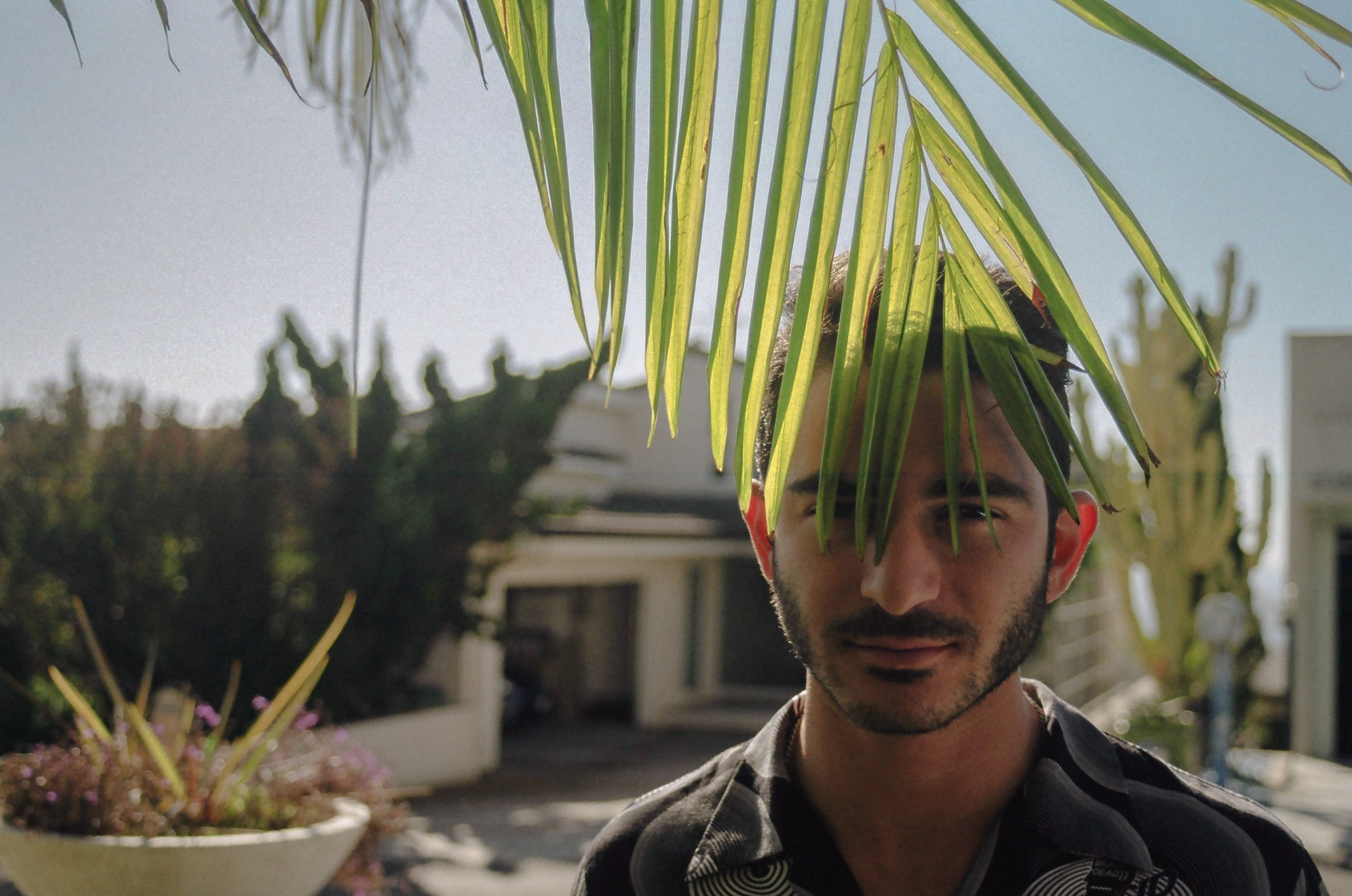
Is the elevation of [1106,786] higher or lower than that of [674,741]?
higher

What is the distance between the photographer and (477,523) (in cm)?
1209

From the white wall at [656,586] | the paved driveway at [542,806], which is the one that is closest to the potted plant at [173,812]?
the paved driveway at [542,806]

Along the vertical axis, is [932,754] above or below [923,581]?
below

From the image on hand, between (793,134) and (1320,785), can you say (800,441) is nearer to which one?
(793,134)

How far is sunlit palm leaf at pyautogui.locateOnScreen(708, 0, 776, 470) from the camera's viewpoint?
58cm

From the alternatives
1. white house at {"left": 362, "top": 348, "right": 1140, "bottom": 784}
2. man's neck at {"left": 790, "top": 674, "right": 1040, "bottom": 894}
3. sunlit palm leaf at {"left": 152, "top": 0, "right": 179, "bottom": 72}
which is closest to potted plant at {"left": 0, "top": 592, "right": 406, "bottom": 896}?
man's neck at {"left": 790, "top": 674, "right": 1040, "bottom": 894}

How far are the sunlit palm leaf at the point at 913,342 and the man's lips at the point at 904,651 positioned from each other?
328mm

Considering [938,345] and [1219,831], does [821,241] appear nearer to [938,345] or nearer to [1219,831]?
[938,345]

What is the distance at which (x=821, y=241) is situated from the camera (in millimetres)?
601

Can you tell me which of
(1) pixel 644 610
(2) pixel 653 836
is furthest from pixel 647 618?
(2) pixel 653 836

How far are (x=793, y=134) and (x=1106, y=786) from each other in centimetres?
94

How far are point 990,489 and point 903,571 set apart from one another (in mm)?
146

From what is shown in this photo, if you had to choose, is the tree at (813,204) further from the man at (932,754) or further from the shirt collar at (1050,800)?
the shirt collar at (1050,800)

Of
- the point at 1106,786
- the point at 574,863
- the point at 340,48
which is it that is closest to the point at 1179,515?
the point at 574,863
